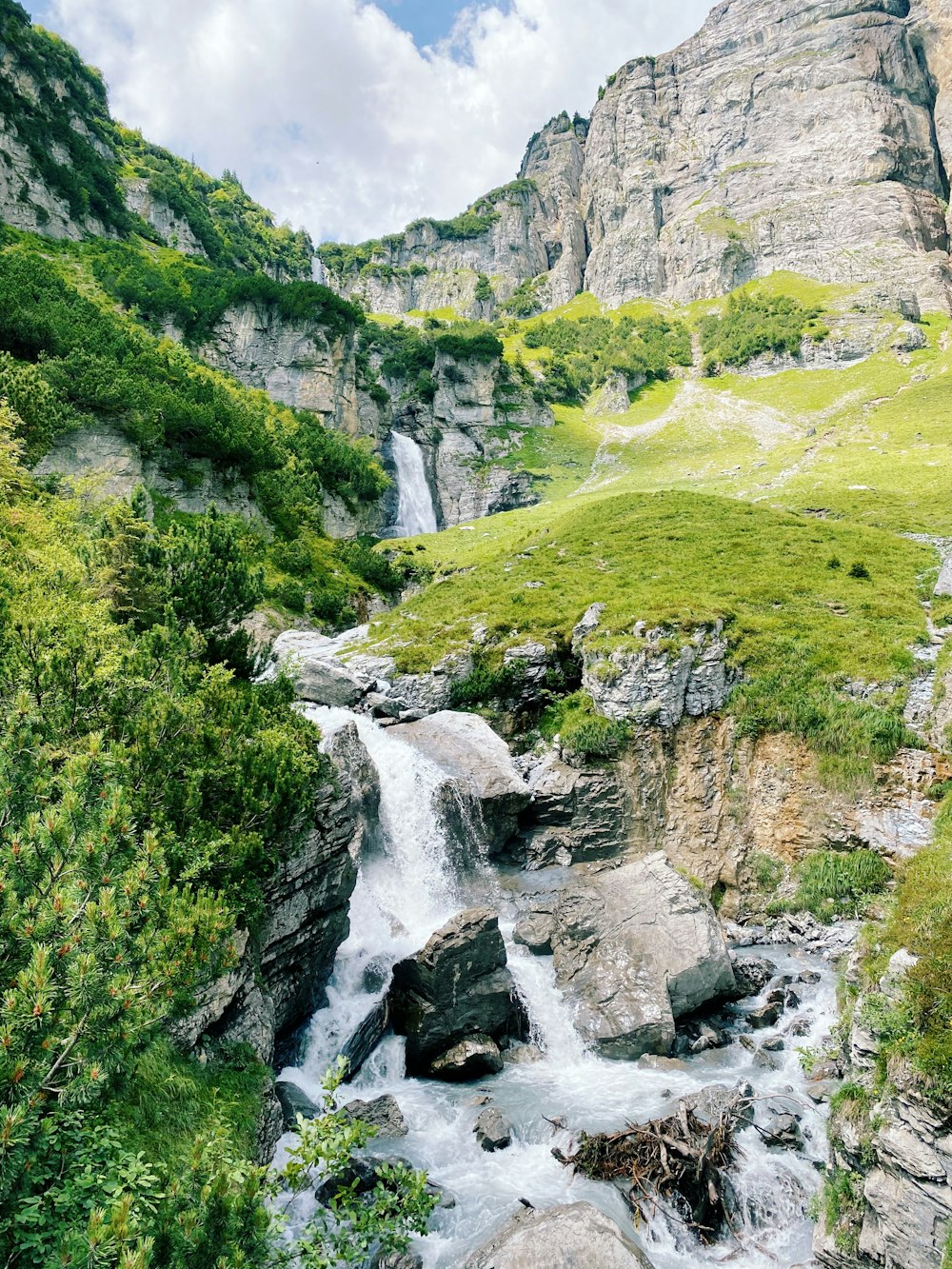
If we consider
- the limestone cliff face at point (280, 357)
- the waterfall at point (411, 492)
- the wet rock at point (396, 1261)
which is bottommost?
the wet rock at point (396, 1261)

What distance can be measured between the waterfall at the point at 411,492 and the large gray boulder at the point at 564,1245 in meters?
71.6

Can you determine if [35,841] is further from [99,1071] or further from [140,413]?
[140,413]

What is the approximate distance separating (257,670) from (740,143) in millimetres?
180156

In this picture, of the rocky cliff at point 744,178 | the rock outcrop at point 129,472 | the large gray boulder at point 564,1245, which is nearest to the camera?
the large gray boulder at point 564,1245

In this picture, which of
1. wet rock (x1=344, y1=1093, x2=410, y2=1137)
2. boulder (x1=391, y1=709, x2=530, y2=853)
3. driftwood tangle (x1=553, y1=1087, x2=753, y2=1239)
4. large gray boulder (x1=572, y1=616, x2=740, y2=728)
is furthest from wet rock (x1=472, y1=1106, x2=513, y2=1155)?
large gray boulder (x1=572, y1=616, x2=740, y2=728)

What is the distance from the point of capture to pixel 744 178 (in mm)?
138125

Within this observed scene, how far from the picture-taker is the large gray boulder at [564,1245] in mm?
9250

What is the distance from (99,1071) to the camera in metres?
5.27

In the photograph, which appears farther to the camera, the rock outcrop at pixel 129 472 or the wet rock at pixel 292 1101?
the rock outcrop at pixel 129 472

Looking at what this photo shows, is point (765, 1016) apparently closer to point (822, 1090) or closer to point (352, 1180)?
point (822, 1090)

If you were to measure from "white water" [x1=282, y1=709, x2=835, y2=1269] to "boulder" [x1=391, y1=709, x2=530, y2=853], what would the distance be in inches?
69.4

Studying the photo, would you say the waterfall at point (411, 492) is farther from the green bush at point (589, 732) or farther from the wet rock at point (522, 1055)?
the wet rock at point (522, 1055)

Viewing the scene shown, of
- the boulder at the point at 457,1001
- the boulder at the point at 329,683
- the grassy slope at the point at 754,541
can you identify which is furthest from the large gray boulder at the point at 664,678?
the boulder at the point at 457,1001

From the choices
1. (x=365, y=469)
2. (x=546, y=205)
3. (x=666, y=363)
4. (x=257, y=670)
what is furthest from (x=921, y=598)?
(x=546, y=205)
